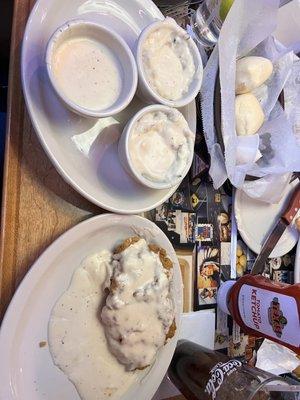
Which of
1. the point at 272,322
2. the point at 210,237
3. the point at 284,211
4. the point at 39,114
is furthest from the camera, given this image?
the point at 284,211

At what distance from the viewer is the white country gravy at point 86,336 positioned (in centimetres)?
71

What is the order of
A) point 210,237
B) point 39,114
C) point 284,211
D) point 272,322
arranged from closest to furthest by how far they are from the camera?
point 39,114, point 272,322, point 210,237, point 284,211

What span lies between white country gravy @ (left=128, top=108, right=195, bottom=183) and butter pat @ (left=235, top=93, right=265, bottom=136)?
183 mm

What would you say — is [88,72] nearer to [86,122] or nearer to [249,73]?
[86,122]

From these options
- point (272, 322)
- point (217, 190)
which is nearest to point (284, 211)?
point (217, 190)

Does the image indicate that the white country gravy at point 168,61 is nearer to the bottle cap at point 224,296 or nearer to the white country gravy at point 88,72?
the white country gravy at point 88,72

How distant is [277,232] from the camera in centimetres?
102

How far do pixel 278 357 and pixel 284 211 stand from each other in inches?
14.5

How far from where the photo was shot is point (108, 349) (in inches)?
29.3

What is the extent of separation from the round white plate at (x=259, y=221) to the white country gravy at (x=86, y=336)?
1.24 feet

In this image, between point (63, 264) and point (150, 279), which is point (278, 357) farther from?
point (63, 264)

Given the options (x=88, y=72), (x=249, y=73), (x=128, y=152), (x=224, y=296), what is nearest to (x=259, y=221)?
(x=224, y=296)

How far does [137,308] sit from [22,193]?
0.28m

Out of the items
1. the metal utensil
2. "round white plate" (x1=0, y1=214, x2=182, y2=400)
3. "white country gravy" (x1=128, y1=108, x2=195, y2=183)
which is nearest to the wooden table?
"round white plate" (x1=0, y1=214, x2=182, y2=400)
